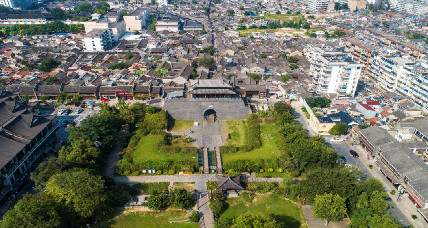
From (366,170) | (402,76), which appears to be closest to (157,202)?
(366,170)

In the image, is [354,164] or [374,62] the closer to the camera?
[354,164]

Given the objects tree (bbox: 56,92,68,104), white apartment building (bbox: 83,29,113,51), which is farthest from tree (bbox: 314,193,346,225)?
white apartment building (bbox: 83,29,113,51)

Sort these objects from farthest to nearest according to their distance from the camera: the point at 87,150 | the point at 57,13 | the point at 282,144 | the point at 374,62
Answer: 1. the point at 57,13
2. the point at 374,62
3. the point at 282,144
4. the point at 87,150

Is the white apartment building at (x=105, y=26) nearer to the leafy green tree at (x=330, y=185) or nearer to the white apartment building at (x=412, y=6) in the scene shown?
the leafy green tree at (x=330, y=185)

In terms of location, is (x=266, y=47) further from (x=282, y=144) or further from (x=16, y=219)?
(x=16, y=219)

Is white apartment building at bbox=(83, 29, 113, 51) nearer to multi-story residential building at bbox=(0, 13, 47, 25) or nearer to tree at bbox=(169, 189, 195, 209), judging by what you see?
multi-story residential building at bbox=(0, 13, 47, 25)

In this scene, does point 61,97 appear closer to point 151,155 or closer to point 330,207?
point 151,155

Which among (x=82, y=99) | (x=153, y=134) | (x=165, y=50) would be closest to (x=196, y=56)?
(x=165, y=50)
